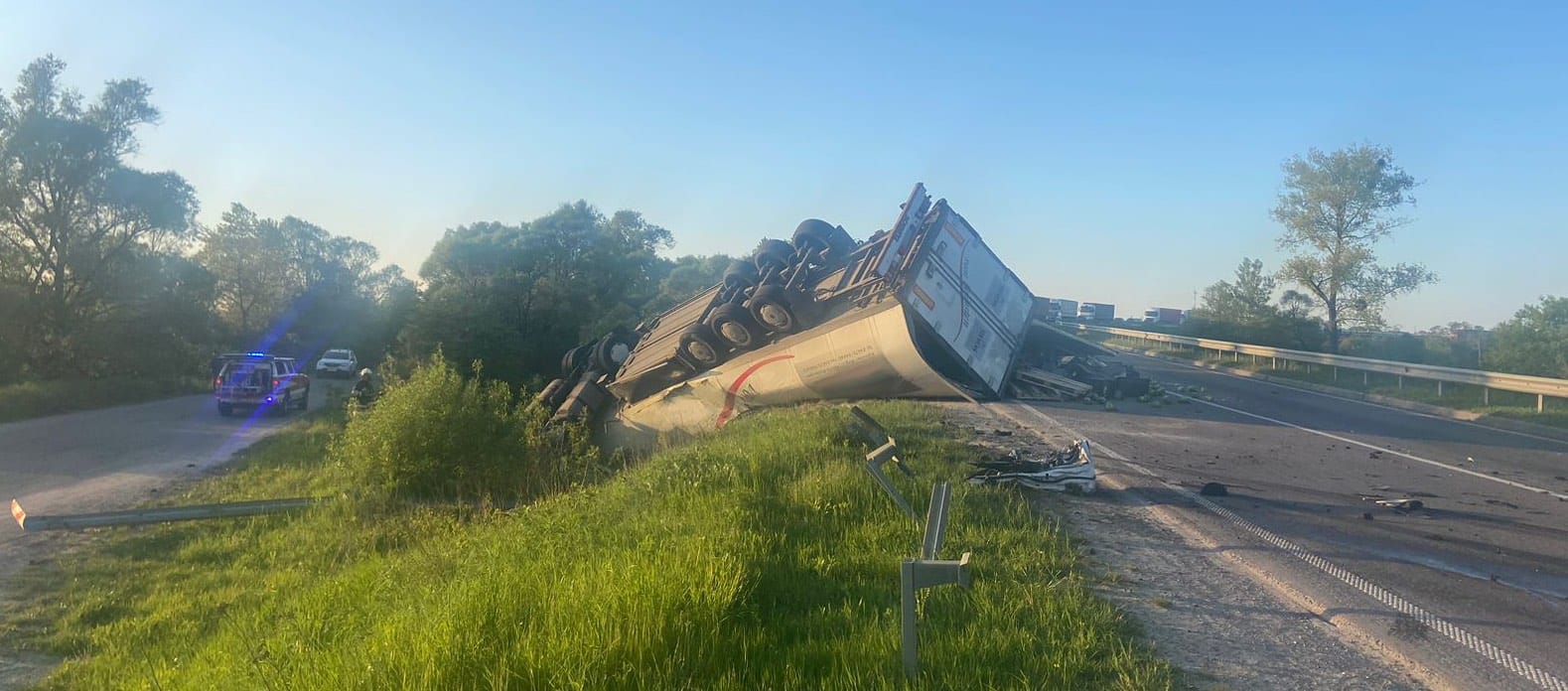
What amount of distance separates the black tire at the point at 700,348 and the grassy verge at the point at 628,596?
15.9ft

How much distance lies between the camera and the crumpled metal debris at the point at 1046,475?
23.8 feet

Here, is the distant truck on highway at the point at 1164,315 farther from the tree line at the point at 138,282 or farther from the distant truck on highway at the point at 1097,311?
the tree line at the point at 138,282

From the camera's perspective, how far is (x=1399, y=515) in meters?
6.56

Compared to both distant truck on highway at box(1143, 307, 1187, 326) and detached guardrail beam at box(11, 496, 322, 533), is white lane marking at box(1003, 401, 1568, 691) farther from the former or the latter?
distant truck on highway at box(1143, 307, 1187, 326)

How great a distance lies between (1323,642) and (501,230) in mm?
43538

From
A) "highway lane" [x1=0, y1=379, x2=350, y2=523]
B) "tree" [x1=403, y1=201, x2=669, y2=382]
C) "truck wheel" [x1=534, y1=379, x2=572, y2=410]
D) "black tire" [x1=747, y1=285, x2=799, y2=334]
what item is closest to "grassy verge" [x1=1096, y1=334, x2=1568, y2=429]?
Result: "black tire" [x1=747, y1=285, x2=799, y2=334]

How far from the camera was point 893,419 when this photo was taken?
1088 centimetres

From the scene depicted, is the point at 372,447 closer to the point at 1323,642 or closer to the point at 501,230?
the point at 1323,642

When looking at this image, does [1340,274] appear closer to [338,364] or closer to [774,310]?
[774,310]

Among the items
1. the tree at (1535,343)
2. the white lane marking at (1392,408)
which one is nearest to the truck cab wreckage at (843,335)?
the white lane marking at (1392,408)

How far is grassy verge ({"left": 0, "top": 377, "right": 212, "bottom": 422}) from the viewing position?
20.4 meters

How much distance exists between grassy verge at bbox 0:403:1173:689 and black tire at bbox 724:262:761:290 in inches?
241

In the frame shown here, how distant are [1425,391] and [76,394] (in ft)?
108

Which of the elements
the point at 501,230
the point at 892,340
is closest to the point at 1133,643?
the point at 892,340
